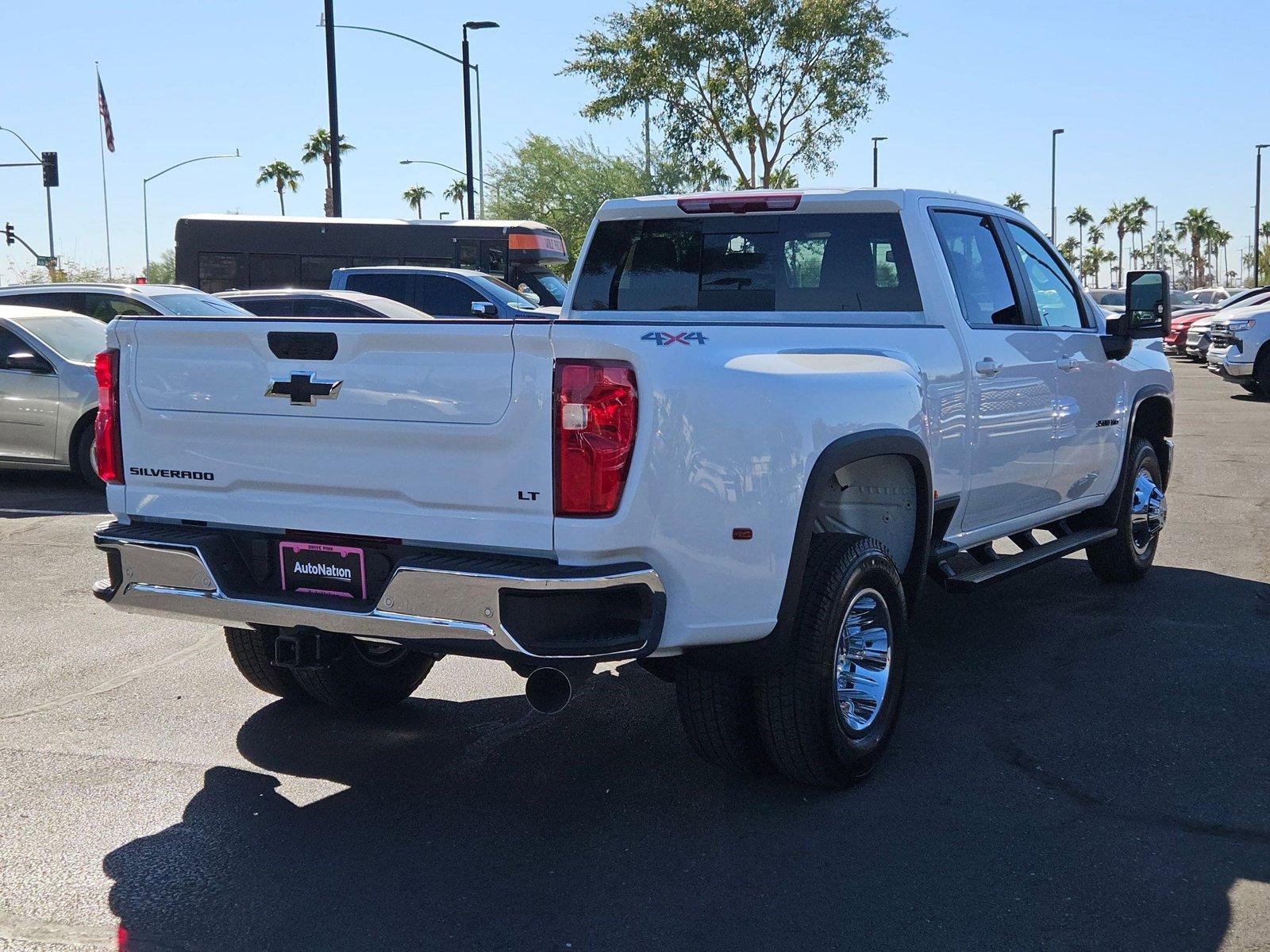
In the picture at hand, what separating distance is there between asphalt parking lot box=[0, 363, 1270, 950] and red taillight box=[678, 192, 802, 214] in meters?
2.05

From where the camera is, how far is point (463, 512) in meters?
A: 3.80

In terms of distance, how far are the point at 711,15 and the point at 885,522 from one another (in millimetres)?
29925

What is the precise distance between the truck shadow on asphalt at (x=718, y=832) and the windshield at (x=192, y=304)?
7855 millimetres

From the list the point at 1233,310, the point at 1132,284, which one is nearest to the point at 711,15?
the point at 1233,310

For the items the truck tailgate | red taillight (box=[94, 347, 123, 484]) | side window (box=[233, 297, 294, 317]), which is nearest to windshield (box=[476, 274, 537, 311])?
side window (box=[233, 297, 294, 317])

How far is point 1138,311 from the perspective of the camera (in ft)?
22.3

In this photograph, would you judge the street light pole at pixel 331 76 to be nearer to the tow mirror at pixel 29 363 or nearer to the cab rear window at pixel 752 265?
the tow mirror at pixel 29 363

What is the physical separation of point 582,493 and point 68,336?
9629mm

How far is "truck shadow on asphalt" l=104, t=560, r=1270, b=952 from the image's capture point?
349 cm

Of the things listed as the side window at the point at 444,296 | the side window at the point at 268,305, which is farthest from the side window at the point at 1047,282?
the side window at the point at 444,296

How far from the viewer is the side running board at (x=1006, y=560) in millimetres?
5410

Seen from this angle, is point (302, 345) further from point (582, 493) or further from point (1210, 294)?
point (1210, 294)

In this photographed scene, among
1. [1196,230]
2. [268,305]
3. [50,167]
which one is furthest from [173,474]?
[1196,230]

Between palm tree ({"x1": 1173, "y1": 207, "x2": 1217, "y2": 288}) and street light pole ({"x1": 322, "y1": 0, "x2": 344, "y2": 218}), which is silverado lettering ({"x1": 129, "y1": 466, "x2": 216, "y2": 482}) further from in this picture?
palm tree ({"x1": 1173, "y1": 207, "x2": 1217, "y2": 288})
